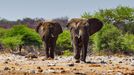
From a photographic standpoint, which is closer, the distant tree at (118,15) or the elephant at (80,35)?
the elephant at (80,35)

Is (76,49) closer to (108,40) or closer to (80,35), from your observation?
(80,35)

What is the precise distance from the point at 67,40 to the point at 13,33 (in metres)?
5.96

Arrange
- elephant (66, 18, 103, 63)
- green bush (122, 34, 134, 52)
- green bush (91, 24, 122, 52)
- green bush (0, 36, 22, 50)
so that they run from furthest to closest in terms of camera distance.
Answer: green bush (0, 36, 22, 50), green bush (122, 34, 134, 52), green bush (91, 24, 122, 52), elephant (66, 18, 103, 63)

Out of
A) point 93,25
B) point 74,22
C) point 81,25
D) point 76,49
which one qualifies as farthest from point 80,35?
point 93,25

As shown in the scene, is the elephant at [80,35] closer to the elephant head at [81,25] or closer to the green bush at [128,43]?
the elephant head at [81,25]

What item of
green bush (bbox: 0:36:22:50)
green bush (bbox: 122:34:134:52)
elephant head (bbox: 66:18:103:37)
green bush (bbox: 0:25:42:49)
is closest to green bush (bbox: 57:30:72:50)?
green bush (bbox: 0:25:42:49)

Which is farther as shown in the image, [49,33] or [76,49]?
[49,33]

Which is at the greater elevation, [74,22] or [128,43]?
[74,22]

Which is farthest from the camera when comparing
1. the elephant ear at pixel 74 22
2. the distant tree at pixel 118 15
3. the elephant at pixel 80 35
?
the distant tree at pixel 118 15

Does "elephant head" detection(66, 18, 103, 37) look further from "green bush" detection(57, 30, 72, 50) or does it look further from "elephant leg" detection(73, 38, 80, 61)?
"green bush" detection(57, 30, 72, 50)

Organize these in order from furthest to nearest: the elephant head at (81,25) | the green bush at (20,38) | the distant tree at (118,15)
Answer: the distant tree at (118,15) < the green bush at (20,38) < the elephant head at (81,25)

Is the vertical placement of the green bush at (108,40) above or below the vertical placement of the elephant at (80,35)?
below

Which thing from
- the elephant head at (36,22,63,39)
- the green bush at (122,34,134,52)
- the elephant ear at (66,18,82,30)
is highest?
the elephant ear at (66,18,82,30)

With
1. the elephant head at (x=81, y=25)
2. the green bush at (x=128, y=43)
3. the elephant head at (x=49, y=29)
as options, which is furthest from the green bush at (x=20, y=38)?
the elephant head at (x=81, y=25)
